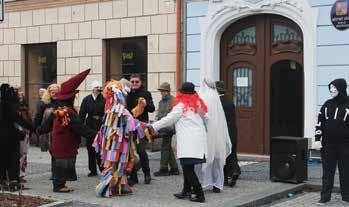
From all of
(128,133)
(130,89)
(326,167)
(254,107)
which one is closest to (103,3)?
(254,107)

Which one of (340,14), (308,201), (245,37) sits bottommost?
(308,201)

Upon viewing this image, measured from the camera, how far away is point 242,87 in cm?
1450

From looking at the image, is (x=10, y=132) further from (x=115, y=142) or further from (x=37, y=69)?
(x=37, y=69)

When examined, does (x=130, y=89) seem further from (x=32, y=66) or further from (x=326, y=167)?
(x=32, y=66)

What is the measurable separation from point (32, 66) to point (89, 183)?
8756 millimetres

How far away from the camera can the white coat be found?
8.80 m

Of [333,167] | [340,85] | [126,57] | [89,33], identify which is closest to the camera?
[340,85]

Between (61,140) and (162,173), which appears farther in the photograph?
(162,173)

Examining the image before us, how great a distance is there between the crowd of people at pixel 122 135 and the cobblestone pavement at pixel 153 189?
193 mm

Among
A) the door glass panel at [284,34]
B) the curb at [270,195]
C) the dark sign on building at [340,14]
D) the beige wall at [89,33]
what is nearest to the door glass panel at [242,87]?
the door glass panel at [284,34]

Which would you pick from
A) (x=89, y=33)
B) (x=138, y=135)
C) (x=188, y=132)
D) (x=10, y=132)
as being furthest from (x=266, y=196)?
(x=89, y=33)

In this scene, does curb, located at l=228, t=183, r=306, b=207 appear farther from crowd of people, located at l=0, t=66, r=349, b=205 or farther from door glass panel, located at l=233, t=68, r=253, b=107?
door glass panel, located at l=233, t=68, r=253, b=107

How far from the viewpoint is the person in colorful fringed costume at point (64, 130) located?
949cm

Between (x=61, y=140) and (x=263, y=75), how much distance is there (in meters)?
6.02
